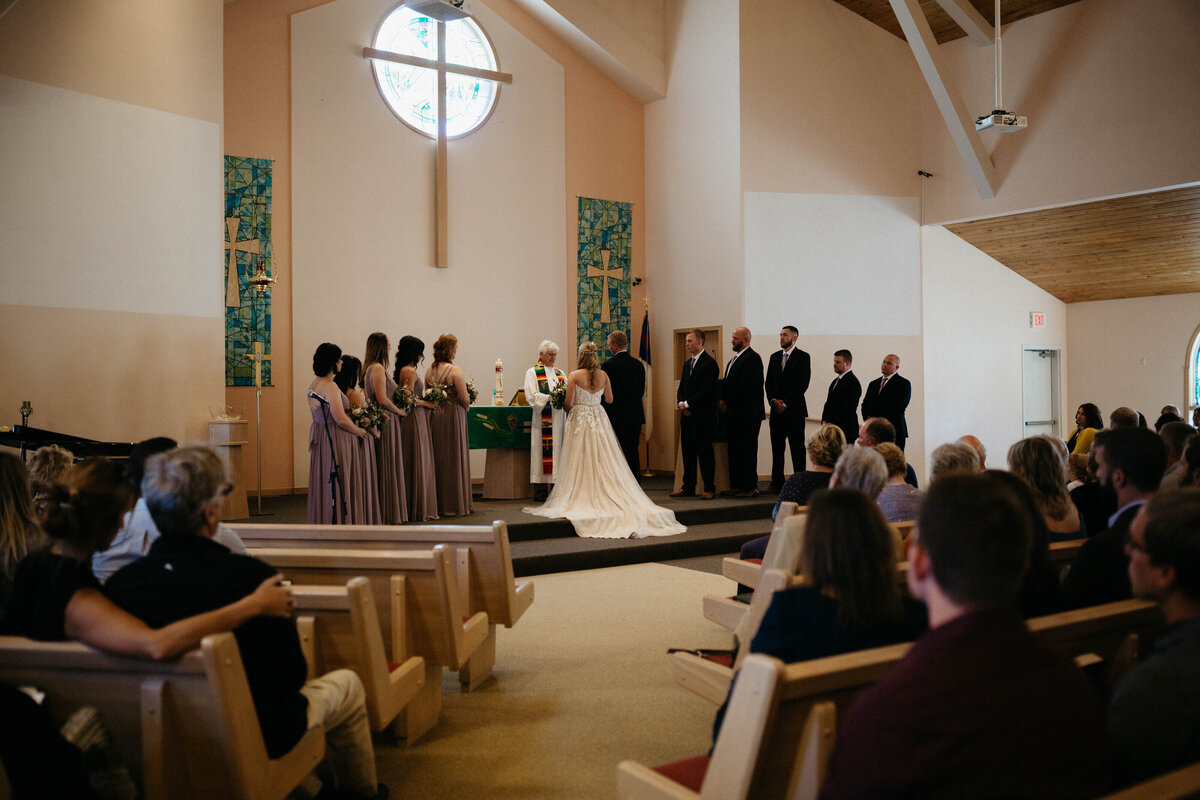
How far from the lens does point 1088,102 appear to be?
32.1 feet

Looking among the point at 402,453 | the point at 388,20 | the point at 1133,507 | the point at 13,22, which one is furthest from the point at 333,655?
the point at 388,20

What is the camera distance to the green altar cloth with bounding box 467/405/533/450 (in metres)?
8.59

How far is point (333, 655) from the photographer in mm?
2684

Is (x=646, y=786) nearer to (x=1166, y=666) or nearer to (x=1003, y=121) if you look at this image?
(x=1166, y=666)

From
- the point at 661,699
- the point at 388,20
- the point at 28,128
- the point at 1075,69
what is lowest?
the point at 661,699

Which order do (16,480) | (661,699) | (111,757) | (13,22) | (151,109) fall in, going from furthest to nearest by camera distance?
(151,109)
(13,22)
(661,699)
(16,480)
(111,757)

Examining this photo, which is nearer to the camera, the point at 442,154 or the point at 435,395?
the point at 435,395

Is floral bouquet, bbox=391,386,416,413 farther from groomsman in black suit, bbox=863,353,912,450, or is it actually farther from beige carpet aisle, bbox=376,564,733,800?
groomsman in black suit, bbox=863,353,912,450

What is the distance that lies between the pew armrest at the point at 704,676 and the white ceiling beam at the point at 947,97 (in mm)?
8551

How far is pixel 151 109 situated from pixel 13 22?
1079 millimetres

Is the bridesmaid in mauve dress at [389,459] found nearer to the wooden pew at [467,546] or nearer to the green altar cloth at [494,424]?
the green altar cloth at [494,424]

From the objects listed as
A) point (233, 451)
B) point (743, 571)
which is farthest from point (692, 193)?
point (743, 571)

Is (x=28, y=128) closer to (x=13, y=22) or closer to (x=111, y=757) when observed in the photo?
(x=13, y=22)

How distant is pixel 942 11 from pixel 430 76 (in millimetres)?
5871
